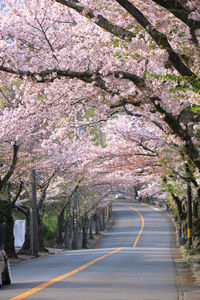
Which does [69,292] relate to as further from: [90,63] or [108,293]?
[90,63]

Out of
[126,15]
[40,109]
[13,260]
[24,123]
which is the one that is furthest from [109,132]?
[126,15]

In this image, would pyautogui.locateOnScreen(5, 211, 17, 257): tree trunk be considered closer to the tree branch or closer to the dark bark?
the tree branch

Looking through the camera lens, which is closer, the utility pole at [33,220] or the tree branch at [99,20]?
the tree branch at [99,20]

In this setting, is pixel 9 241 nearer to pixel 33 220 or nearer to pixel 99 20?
pixel 33 220

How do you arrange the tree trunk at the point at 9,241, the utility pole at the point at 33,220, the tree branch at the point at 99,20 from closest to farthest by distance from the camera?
the tree branch at the point at 99,20 < the tree trunk at the point at 9,241 < the utility pole at the point at 33,220

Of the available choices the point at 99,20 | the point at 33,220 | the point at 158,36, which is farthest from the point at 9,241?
the point at 158,36

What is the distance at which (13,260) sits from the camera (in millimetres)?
26141

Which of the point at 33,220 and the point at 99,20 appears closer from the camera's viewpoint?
the point at 99,20

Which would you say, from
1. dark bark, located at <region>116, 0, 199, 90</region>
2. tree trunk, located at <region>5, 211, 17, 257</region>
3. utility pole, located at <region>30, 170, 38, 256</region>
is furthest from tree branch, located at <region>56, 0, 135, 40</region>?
utility pole, located at <region>30, 170, 38, 256</region>

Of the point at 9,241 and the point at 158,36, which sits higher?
the point at 158,36

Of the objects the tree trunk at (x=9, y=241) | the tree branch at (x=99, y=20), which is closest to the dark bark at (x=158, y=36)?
the tree branch at (x=99, y=20)

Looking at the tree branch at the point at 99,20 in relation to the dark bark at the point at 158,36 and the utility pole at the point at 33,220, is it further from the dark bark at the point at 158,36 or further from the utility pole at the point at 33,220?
the utility pole at the point at 33,220

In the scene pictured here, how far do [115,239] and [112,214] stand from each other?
30149 mm

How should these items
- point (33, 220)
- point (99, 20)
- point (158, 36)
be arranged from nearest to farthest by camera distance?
point (158, 36), point (99, 20), point (33, 220)
